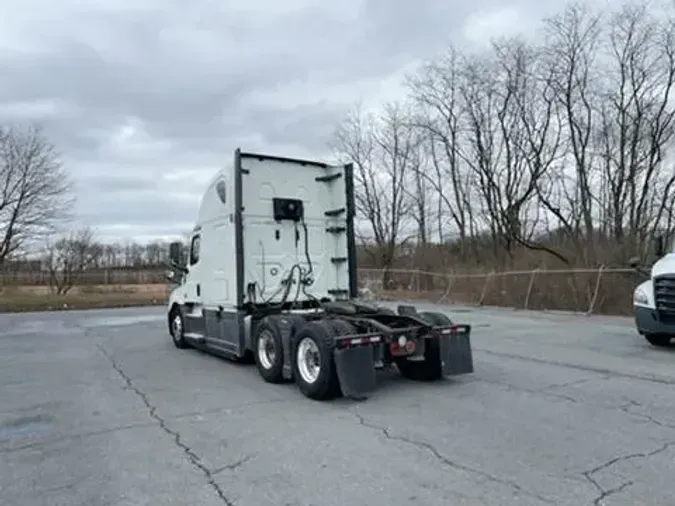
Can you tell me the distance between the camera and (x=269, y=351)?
28.7ft

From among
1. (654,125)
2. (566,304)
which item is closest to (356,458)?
(566,304)

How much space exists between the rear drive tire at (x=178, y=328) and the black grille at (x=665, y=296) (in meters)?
8.93

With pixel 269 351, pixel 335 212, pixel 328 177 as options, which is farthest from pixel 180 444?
pixel 328 177

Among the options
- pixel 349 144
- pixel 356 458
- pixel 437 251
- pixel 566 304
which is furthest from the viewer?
pixel 349 144

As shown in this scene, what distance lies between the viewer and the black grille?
1086 centimetres

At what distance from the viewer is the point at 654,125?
92.5 ft

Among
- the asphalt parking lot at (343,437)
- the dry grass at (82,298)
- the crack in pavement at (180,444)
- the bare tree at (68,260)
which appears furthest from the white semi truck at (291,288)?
the bare tree at (68,260)

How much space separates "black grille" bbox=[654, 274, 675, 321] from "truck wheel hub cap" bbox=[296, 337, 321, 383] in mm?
6894

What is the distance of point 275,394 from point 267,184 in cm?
371

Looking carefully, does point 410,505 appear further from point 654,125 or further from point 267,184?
point 654,125

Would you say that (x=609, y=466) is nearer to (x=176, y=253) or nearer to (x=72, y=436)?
(x=72, y=436)

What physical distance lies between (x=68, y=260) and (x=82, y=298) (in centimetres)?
1467

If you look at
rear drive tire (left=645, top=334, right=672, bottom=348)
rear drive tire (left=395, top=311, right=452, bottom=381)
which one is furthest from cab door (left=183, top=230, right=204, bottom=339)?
rear drive tire (left=645, top=334, right=672, bottom=348)

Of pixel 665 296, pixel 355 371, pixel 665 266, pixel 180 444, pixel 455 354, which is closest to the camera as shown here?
pixel 180 444
